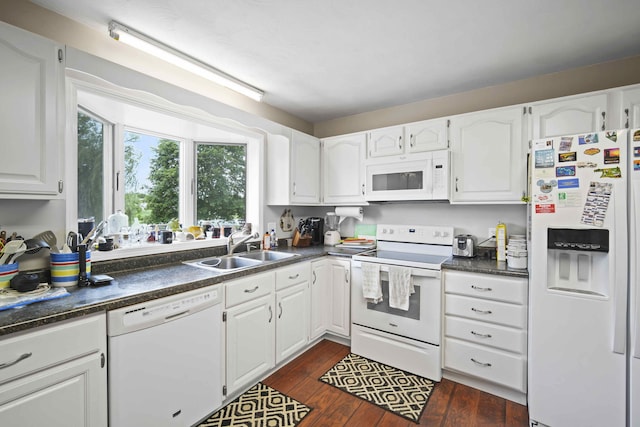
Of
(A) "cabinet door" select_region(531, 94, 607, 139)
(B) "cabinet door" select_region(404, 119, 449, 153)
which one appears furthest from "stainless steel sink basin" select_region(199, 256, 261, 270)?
(A) "cabinet door" select_region(531, 94, 607, 139)

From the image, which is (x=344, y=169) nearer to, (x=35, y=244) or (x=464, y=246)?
(x=464, y=246)

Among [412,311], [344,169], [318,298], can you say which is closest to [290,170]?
[344,169]

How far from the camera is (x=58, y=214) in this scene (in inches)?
64.8

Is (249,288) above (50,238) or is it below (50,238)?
below

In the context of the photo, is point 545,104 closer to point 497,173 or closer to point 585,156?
point 497,173

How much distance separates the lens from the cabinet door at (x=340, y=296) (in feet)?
8.79

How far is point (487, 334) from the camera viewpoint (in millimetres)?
2049

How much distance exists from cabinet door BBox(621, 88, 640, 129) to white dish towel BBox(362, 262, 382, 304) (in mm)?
1956

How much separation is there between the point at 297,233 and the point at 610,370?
2568 mm

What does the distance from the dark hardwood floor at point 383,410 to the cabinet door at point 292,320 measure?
188 millimetres

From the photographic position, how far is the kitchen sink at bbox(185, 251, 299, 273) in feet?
7.41

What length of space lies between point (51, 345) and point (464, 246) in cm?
273

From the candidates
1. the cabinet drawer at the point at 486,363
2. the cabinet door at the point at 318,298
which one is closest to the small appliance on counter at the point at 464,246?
the cabinet drawer at the point at 486,363

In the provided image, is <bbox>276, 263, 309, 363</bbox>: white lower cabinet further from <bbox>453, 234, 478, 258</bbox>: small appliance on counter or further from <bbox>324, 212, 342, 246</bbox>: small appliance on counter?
<bbox>453, 234, 478, 258</bbox>: small appliance on counter
